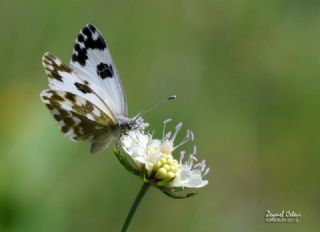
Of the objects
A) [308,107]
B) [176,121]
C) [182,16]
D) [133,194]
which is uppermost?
[182,16]

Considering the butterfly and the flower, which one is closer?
the flower

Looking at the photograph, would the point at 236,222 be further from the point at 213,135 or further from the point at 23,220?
the point at 23,220

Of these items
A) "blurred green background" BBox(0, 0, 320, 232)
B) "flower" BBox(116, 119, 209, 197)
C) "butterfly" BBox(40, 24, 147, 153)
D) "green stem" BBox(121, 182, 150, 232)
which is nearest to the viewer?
"green stem" BBox(121, 182, 150, 232)

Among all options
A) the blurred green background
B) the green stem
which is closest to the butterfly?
the green stem

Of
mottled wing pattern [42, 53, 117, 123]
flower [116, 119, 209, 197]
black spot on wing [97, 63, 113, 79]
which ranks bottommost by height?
flower [116, 119, 209, 197]

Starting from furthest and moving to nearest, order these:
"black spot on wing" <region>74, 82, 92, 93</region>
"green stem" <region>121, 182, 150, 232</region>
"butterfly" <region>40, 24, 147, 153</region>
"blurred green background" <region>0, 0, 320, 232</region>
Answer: "blurred green background" <region>0, 0, 320, 232</region> → "black spot on wing" <region>74, 82, 92, 93</region> → "butterfly" <region>40, 24, 147, 153</region> → "green stem" <region>121, 182, 150, 232</region>

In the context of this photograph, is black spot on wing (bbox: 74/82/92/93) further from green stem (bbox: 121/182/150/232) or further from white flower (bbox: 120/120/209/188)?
green stem (bbox: 121/182/150/232)

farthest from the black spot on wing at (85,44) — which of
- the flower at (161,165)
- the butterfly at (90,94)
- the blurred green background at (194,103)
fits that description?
the blurred green background at (194,103)

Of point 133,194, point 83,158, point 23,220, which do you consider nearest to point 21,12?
point 83,158
